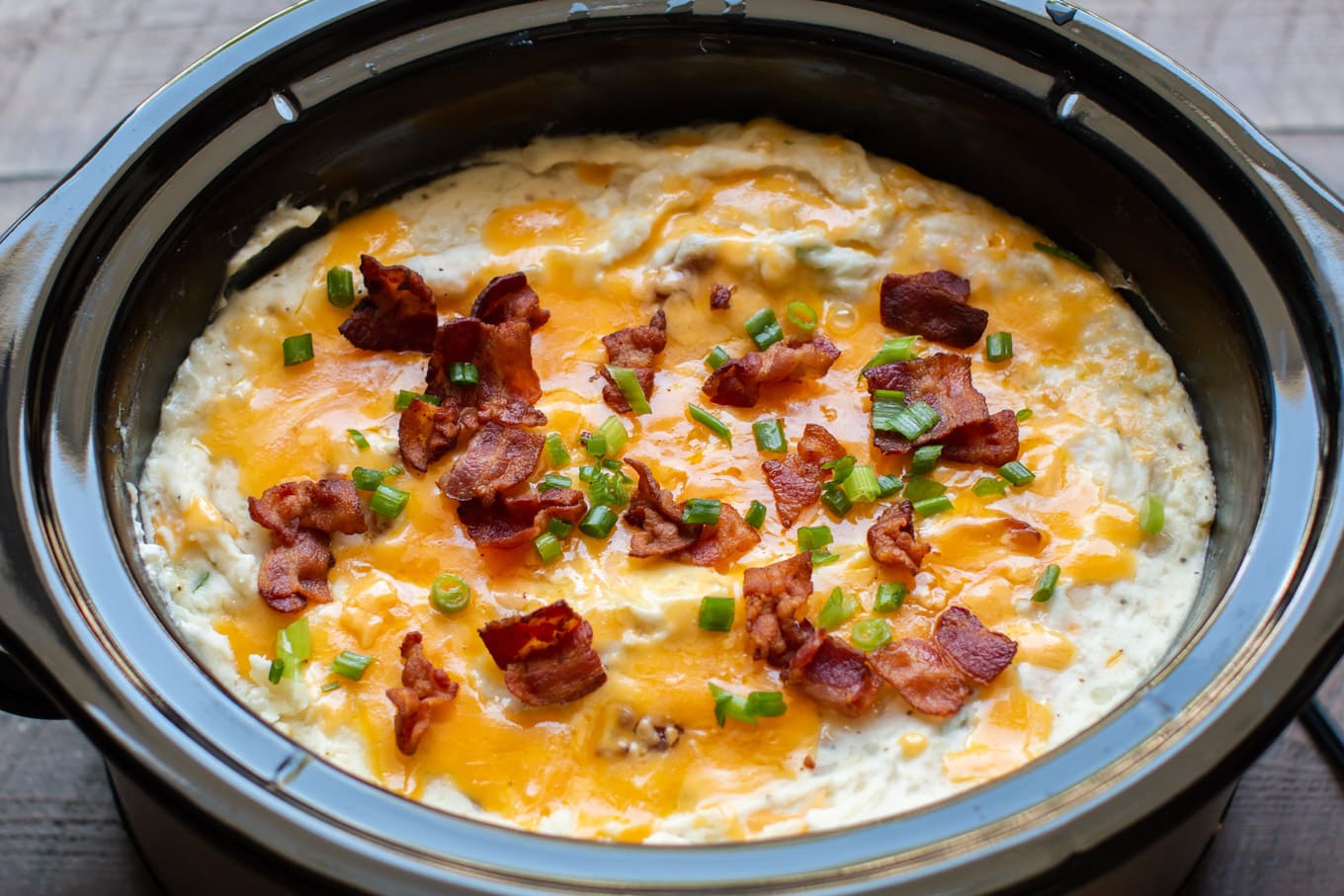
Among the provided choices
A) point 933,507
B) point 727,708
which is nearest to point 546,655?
point 727,708

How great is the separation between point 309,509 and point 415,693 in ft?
1.82

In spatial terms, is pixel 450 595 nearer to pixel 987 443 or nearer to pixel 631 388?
pixel 631 388

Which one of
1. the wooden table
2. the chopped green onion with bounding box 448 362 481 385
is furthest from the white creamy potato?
the wooden table

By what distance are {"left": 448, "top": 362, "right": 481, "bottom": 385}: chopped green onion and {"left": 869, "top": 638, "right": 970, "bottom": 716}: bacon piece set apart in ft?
3.73

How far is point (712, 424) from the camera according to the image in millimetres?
2926

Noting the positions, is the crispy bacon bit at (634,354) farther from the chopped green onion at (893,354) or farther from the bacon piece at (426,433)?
the chopped green onion at (893,354)

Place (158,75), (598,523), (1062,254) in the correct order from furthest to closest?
(158,75) → (1062,254) → (598,523)

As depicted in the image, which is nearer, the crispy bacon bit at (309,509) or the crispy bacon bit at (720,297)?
the crispy bacon bit at (309,509)

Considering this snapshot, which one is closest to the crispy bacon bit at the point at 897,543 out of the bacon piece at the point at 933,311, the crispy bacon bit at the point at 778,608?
the crispy bacon bit at the point at 778,608

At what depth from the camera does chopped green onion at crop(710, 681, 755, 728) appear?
2.45 m

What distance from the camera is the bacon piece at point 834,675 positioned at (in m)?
2.47

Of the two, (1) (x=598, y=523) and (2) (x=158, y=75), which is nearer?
(1) (x=598, y=523)

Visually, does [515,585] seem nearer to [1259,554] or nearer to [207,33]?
[1259,554]

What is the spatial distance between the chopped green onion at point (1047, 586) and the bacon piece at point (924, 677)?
0.27 m
